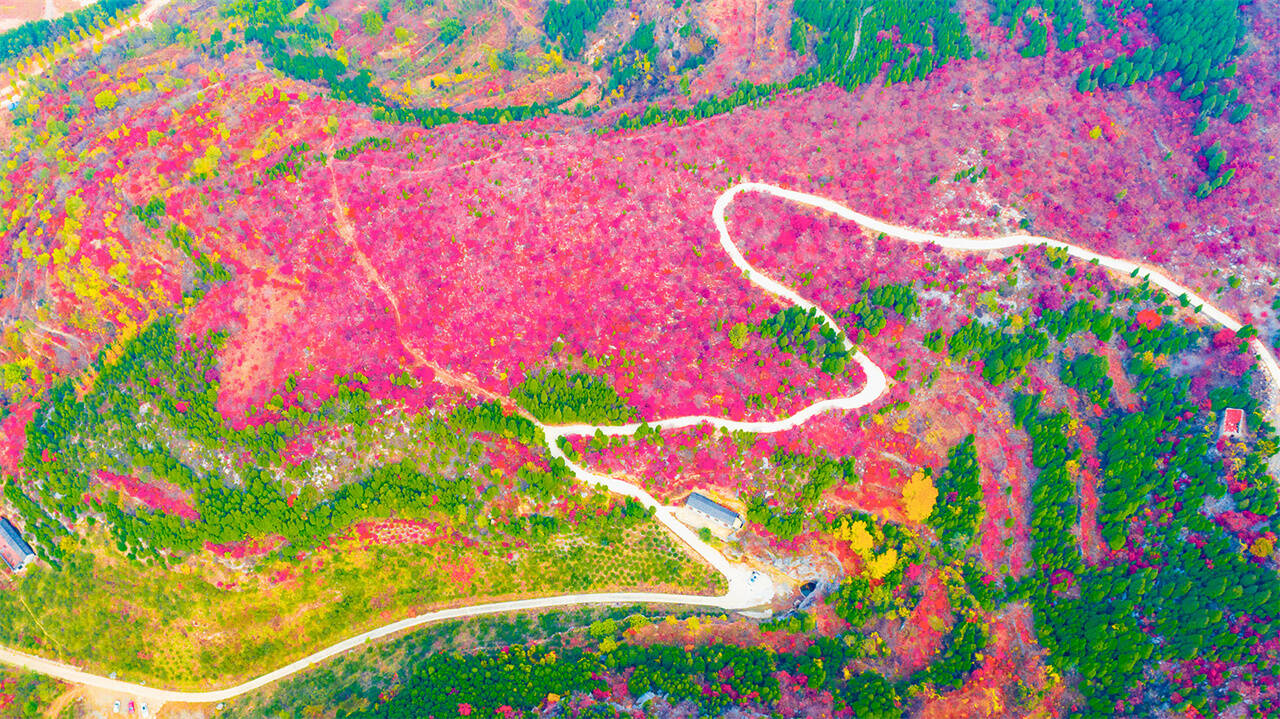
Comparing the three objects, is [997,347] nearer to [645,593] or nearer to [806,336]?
[806,336]

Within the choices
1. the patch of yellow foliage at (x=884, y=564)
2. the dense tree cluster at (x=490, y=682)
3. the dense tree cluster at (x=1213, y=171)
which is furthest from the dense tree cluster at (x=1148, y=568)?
the dense tree cluster at (x=490, y=682)

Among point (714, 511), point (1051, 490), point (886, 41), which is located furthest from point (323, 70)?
point (1051, 490)

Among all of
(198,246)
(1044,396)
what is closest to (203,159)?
(198,246)

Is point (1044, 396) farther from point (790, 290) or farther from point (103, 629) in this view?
point (103, 629)

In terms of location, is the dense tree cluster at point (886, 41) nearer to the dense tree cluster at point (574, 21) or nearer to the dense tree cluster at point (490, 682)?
the dense tree cluster at point (574, 21)

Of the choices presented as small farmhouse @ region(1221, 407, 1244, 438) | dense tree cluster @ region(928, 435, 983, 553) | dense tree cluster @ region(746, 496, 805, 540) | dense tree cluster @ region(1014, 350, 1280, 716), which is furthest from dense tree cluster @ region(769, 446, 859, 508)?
small farmhouse @ region(1221, 407, 1244, 438)

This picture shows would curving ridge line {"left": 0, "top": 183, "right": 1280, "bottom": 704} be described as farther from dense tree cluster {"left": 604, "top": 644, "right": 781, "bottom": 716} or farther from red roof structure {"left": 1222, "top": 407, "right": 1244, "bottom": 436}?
red roof structure {"left": 1222, "top": 407, "right": 1244, "bottom": 436}
